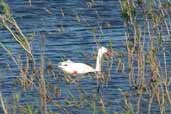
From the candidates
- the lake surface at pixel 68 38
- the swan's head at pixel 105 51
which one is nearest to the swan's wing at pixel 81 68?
the lake surface at pixel 68 38

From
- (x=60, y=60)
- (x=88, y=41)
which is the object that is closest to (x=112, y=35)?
(x=88, y=41)

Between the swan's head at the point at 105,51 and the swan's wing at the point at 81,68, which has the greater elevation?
the swan's head at the point at 105,51

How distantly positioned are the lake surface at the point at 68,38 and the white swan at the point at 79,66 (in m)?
0.18

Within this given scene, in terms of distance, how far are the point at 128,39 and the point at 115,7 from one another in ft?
30.1

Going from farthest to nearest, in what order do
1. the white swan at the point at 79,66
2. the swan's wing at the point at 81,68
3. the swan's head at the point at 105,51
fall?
the swan's wing at the point at 81,68 → the white swan at the point at 79,66 → the swan's head at the point at 105,51

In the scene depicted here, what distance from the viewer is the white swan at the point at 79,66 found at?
14.9 m

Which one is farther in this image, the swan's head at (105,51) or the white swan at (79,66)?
the white swan at (79,66)

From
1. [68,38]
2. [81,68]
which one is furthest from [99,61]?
[68,38]

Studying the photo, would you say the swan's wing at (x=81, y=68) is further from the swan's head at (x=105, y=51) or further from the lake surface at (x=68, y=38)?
the swan's head at (x=105, y=51)

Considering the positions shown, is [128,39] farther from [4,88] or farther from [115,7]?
[115,7]

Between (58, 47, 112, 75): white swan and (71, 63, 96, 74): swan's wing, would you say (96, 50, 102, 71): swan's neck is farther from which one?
(71, 63, 96, 74): swan's wing

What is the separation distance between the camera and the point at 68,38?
18312 millimetres

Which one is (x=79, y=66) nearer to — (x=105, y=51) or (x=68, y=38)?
(x=105, y=51)

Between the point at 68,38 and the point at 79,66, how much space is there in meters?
3.03
